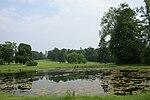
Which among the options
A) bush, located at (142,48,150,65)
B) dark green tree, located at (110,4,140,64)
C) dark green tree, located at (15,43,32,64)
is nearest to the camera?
bush, located at (142,48,150,65)

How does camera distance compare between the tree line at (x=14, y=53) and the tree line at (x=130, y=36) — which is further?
the tree line at (x=14, y=53)

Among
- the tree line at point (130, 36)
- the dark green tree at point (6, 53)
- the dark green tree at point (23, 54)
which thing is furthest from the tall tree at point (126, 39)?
the dark green tree at point (6, 53)

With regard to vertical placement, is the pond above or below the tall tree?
below

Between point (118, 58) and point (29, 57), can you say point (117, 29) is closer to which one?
point (118, 58)

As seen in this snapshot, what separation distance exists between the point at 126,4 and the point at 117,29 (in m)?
9.62

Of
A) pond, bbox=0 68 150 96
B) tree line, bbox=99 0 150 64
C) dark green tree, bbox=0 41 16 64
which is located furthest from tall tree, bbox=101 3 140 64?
dark green tree, bbox=0 41 16 64

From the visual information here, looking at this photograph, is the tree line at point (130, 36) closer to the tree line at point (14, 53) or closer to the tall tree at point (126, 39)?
the tall tree at point (126, 39)

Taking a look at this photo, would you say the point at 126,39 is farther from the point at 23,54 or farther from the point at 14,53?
the point at 14,53

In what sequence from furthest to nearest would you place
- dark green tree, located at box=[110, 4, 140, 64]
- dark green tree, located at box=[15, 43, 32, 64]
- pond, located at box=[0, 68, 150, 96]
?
dark green tree, located at box=[15, 43, 32, 64]
dark green tree, located at box=[110, 4, 140, 64]
pond, located at box=[0, 68, 150, 96]

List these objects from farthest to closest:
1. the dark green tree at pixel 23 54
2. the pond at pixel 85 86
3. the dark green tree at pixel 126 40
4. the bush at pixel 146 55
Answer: the dark green tree at pixel 23 54
the dark green tree at pixel 126 40
the bush at pixel 146 55
the pond at pixel 85 86

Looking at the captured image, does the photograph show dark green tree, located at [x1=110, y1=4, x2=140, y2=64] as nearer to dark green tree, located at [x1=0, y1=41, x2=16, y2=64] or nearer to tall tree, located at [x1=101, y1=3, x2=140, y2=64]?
tall tree, located at [x1=101, y1=3, x2=140, y2=64]

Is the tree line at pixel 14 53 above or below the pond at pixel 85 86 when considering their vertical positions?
above

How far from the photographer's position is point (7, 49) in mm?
97125

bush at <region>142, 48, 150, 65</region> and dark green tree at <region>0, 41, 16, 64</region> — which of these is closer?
bush at <region>142, 48, 150, 65</region>
